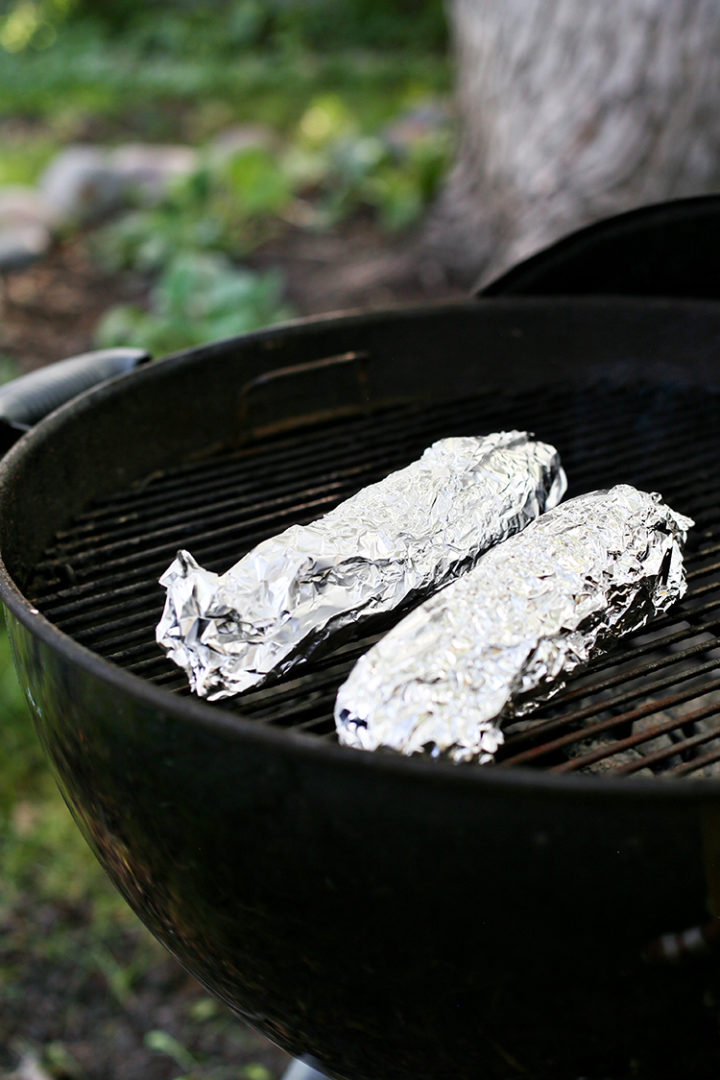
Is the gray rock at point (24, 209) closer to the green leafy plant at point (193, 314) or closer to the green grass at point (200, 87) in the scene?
the green leafy plant at point (193, 314)

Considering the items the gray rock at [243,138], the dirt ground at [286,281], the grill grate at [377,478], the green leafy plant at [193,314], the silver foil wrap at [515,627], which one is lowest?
the dirt ground at [286,281]

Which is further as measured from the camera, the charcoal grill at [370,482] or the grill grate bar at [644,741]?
the charcoal grill at [370,482]

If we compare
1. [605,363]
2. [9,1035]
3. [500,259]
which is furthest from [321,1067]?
[500,259]

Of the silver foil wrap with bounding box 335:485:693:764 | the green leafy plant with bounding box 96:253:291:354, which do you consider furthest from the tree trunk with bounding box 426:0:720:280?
the silver foil wrap with bounding box 335:485:693:764

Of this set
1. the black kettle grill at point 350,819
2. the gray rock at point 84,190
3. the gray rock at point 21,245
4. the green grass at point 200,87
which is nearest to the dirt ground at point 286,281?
the gray rock at point 21,245

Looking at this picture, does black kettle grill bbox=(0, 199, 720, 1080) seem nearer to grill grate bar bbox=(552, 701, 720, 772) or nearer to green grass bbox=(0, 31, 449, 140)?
grill grate bar bbox=(552, 701, 720, 772)
